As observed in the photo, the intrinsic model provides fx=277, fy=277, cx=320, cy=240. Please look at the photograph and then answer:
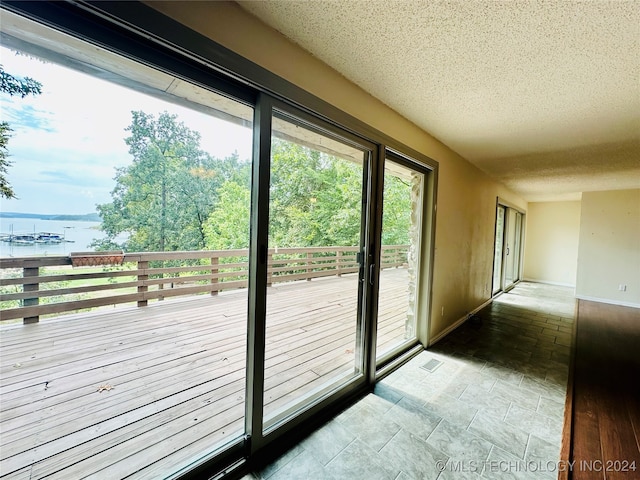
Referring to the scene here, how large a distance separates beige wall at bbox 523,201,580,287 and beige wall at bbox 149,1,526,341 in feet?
5.83

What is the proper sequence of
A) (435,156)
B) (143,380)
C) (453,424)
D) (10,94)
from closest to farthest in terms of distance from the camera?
(10,94)
(453,424)
(143,380)
(435,156)

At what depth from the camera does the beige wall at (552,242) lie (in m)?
7.39

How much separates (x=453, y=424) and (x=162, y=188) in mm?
2458

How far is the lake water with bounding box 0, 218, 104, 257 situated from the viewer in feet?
3.83

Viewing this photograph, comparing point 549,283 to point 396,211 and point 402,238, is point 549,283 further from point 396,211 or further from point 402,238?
point 396,211

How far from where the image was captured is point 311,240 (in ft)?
7.16

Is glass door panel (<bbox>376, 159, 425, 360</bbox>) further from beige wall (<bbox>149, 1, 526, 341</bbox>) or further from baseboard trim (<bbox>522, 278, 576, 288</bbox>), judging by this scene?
baseboard trim (<bbox>522, 278, 576, 288</bbox>)

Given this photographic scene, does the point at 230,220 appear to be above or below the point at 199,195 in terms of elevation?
below

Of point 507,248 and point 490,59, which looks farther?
point 507,248

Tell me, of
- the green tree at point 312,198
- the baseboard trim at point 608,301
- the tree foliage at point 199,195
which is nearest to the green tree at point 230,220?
the tree foliage at point 199,195

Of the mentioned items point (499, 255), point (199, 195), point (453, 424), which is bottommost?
point (453, 424)

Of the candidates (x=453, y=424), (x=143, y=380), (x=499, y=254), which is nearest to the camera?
(x=453, y=424)

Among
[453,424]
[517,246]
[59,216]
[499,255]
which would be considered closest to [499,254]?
[499,255]

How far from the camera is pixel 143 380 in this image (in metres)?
2.31
